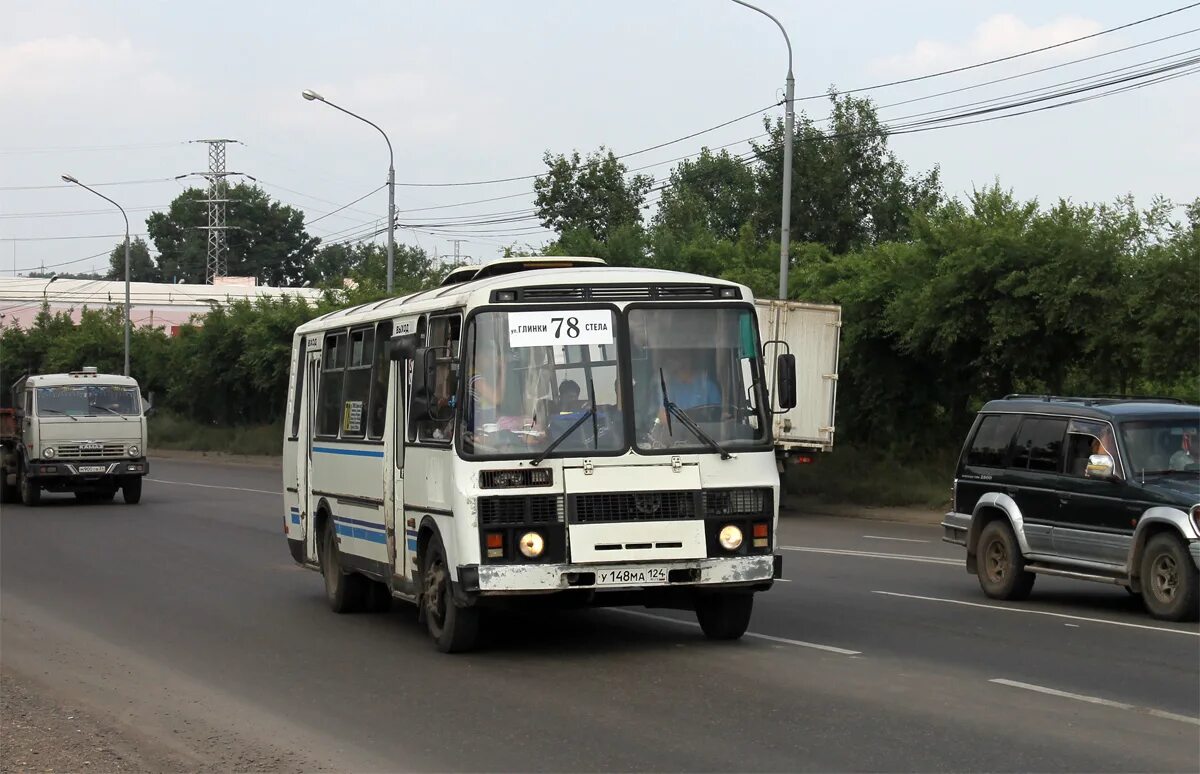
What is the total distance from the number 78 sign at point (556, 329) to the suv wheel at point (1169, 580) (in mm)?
5244

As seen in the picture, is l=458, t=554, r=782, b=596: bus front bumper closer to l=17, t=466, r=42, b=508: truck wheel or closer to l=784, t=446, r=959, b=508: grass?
l=784, t=446, r=959, b=508: grass

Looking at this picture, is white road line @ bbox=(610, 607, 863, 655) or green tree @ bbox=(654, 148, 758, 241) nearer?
white road line @ bbox=(610, 607, 863, 655)

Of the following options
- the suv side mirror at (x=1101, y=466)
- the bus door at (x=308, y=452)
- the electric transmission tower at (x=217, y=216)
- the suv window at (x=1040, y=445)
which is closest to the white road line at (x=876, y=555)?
the suv window at (x=1040, y=445)

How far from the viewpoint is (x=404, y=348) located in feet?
40.1

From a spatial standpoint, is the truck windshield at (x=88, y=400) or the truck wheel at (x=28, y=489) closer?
the truck wheel at (x=28, y=489)

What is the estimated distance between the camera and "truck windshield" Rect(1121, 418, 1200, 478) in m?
13.6

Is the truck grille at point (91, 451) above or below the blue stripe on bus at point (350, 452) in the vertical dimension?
below

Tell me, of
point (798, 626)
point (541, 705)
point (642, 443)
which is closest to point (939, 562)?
point (798, 626)

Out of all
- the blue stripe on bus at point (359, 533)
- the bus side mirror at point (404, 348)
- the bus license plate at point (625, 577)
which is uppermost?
the bus side mirror at point (404, 348)

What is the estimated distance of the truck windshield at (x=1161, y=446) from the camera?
13570 millimetres

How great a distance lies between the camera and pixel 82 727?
9.31 meters

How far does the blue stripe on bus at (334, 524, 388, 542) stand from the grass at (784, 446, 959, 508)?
54.8 ft

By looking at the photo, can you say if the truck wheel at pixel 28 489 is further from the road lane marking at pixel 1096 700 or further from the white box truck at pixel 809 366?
the road lane marking at pixel 1096 700

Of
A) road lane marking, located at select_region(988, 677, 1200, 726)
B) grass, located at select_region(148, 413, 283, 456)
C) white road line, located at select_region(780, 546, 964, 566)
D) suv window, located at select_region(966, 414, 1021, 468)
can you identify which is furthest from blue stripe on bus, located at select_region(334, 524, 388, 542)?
grass, located at select_region(148, 413, 283, 456)
